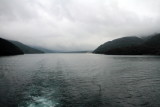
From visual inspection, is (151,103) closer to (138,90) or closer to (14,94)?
(138,90)

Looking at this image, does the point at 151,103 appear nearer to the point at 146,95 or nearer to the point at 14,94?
the point at 146,95

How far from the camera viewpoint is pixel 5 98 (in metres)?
33.1

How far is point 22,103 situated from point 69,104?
358 inches

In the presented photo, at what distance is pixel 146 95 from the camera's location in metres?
35.1

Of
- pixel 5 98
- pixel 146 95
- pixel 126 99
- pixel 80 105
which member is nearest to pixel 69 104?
pixel 80 105

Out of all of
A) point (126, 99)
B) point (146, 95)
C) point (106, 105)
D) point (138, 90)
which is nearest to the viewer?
point (106, 105)

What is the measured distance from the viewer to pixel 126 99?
3250cm

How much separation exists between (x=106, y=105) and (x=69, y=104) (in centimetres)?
697

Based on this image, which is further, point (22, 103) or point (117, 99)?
point (117, 99)

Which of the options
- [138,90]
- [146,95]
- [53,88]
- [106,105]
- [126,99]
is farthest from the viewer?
[53,88]

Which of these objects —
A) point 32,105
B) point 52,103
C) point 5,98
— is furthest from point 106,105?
point 5,98

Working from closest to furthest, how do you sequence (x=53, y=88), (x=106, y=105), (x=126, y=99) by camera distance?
(x=106, y=105)
(x=126, y=99)
(x=53, y=88)

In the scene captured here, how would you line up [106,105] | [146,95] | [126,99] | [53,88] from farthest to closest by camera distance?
1. [53,88]
2. [146,95]
3. [126,99]
4. [106,105]

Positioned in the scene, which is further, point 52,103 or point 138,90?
point 138,90
